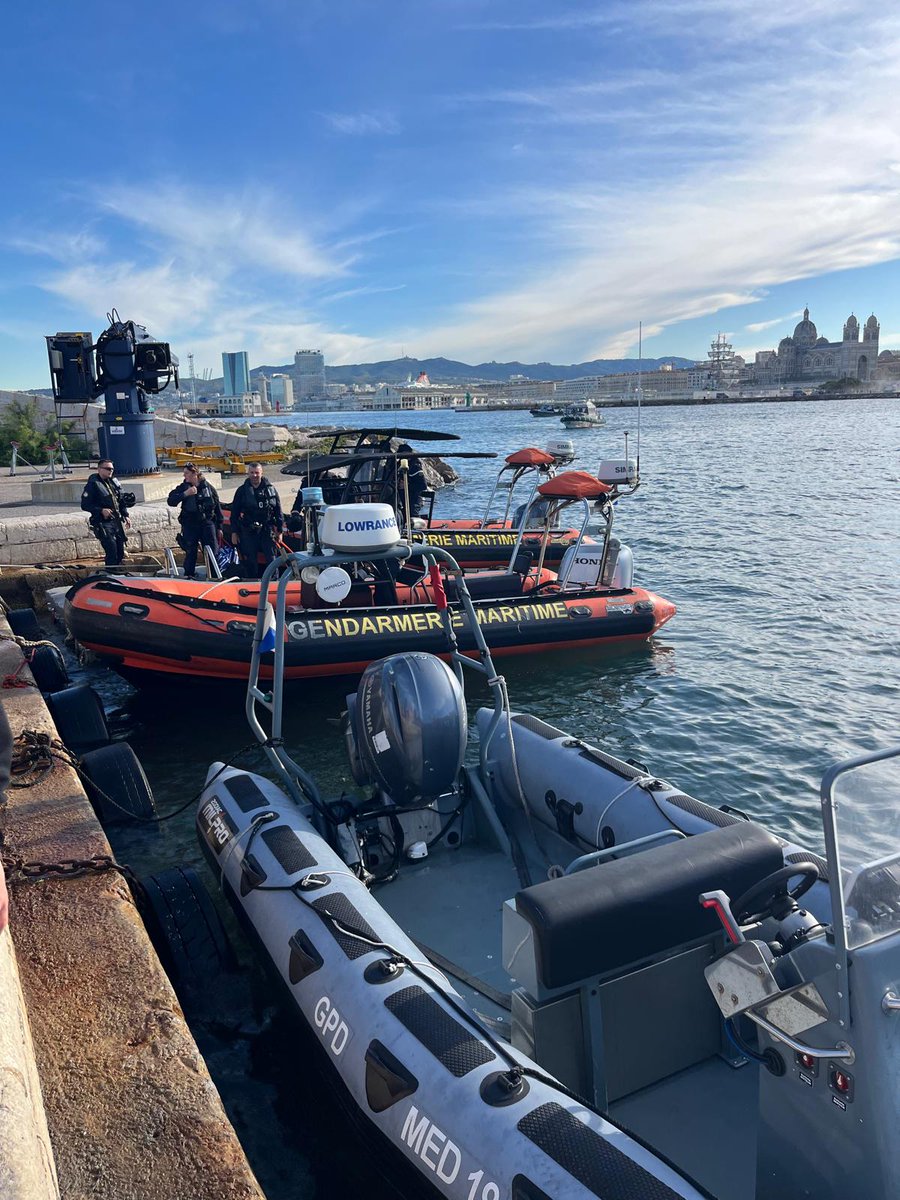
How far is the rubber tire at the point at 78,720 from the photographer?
20.4 ft

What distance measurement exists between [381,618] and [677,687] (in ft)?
10.6

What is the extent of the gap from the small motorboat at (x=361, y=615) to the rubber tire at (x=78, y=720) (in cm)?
144

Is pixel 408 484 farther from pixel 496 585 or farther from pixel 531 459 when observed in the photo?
pixel 531 459

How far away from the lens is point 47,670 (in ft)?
24.5

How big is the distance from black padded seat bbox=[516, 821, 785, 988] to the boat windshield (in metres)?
0.76

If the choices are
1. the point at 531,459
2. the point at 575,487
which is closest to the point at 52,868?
the point at 575,487

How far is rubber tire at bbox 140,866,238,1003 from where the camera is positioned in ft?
13.2

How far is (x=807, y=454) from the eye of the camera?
3822cm

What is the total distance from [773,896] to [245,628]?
6.10 m

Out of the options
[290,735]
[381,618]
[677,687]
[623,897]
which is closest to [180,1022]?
[623,897]

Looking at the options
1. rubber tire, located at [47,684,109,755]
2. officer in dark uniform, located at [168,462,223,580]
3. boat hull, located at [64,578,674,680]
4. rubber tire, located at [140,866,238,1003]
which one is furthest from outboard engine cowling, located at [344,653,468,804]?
officer in dark uniform, located at [168,462,223,580]

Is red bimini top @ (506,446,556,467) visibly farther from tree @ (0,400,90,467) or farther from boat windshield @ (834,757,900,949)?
tree @ (0,400,90,467)

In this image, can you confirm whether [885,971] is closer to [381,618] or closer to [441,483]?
[381,618]

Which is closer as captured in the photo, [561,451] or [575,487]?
[575,487]
